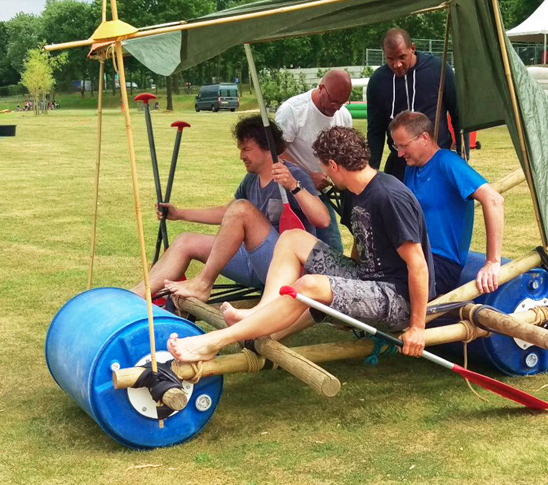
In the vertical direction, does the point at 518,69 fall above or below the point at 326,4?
below

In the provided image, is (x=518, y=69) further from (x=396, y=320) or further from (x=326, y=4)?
(x=396, y=320)

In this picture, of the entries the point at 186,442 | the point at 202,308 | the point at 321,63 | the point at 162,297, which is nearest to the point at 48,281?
the point at 162,297

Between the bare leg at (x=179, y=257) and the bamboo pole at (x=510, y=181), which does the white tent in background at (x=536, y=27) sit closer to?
the bamboo pole at (x=510, y=181)

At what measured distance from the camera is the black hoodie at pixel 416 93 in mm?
5941

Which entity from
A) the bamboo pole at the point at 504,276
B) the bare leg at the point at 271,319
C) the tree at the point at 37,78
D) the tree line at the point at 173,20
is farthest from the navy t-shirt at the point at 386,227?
the tree at the point at 37,78

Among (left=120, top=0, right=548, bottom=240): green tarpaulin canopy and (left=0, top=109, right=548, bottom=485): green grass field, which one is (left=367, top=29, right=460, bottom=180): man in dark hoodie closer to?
(left=120, top=0, right=548, bottom=240): green tarpaulin canopy

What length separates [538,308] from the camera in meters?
4.95

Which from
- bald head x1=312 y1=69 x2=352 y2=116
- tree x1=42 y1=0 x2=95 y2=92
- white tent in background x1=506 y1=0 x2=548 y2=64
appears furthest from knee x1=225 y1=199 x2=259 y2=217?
tree x1=42 y1=0 x2=95 y2=92

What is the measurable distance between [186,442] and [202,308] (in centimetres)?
100

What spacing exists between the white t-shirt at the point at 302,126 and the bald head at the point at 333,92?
0.06m

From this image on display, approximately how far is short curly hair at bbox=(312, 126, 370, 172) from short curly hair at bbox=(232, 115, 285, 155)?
94cm

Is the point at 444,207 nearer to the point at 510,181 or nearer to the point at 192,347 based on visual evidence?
the point at 510,181

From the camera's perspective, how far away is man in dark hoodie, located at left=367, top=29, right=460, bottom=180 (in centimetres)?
592

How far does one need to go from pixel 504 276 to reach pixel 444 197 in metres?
0.54
